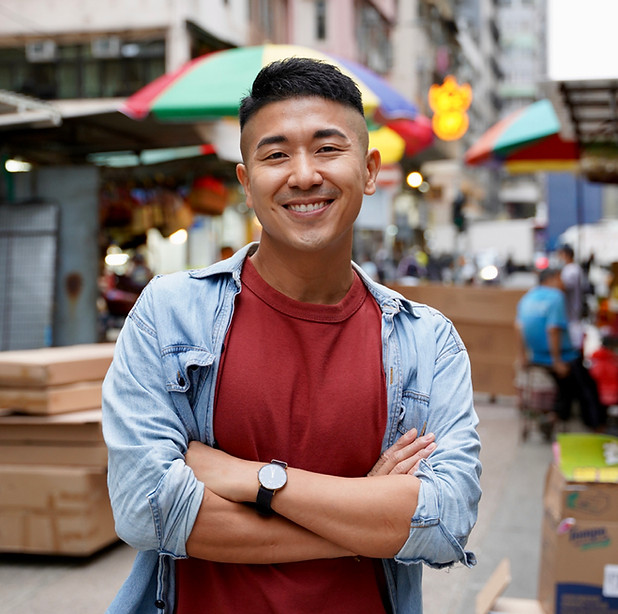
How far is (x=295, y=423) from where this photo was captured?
1.70m

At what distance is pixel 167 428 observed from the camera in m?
1.66

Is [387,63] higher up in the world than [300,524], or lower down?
higher up

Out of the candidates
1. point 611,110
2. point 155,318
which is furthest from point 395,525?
point 611,110

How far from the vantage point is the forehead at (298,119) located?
5.54ft

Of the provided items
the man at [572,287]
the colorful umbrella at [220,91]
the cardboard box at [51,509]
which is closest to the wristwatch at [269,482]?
the cardboard box at [51,509]

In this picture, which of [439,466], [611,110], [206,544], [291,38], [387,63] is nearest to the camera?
[206,544]

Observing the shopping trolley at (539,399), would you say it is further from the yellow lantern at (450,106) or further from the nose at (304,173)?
the nose at (304,173)

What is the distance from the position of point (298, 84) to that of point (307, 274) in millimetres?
421

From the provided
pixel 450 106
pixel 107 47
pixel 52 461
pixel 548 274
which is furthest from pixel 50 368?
pixel 107 47

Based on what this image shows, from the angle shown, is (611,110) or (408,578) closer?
(408,578)

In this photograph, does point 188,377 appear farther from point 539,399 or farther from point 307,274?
point 539,399

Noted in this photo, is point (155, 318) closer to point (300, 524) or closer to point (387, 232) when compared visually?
point (300, 524)

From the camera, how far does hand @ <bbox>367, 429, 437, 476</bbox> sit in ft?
5.71

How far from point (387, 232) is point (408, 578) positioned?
3521cm
